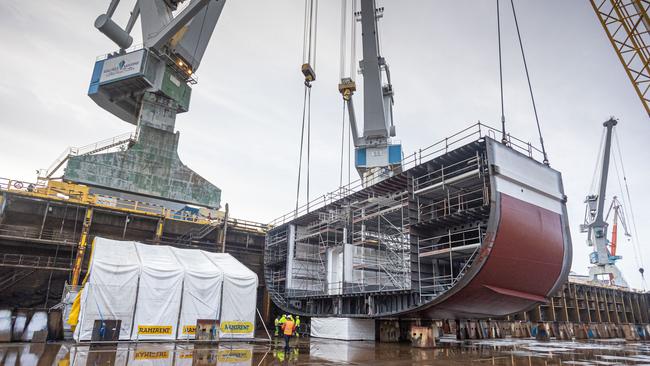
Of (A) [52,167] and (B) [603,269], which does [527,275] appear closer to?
(A) [52,167]

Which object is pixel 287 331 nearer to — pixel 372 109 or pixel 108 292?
pixel 108 292

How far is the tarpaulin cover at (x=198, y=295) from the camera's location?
18.8m

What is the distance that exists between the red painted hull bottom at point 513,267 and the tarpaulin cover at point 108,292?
545 inches

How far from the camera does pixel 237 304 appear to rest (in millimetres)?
20328

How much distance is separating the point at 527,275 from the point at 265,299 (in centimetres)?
2162

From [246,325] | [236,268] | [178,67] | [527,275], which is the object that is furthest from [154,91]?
[527,275]

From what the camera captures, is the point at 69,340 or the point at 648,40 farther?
the point at 648,40

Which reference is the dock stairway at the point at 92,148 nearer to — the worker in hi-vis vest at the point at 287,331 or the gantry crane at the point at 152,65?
the gantry crane at the point at 152,65

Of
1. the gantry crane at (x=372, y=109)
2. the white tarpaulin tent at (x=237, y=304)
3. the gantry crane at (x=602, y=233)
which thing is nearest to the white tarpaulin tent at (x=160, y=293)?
the white tarpaulin tent at (x=237, y=304)

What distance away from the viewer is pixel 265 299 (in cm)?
3297

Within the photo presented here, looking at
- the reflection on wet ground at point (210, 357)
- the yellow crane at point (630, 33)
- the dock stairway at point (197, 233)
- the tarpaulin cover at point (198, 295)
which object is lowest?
the reflection on wet ground at point (210, 357)

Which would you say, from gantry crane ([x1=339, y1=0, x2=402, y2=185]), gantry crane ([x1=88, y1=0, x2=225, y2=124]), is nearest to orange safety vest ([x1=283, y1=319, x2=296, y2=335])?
gantry crane ([x1=339, y1=0, x2=402, y2=185])

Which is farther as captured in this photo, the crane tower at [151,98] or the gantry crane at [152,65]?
the gantry crane at [152,65]

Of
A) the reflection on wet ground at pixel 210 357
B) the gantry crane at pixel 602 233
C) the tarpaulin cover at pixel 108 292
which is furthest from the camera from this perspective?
the gantry crane at pixel 602 233
